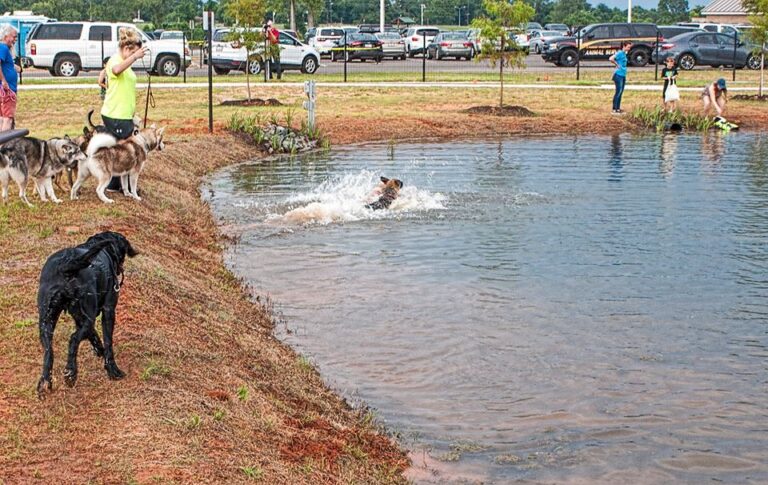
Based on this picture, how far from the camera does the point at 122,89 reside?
1389 cm

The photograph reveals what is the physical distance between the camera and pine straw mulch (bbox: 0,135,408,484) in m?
6.37

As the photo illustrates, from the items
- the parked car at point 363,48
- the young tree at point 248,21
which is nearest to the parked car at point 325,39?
the parked car at point 363,48

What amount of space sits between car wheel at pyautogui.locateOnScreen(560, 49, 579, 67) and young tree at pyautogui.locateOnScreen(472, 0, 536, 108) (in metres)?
17.9

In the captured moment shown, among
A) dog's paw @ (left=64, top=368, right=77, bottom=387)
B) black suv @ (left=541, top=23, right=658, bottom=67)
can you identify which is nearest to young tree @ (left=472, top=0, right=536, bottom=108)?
black suv @ (left=541, top=23, right=658, bottom=67)

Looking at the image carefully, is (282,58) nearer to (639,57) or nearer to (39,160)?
(639,57)

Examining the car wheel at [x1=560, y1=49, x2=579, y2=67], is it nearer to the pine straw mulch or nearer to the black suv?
the black suv

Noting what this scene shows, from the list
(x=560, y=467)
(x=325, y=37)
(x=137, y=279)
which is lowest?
(x=560, y=467)

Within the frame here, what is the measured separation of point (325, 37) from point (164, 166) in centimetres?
3534

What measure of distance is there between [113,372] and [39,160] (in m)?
6.33

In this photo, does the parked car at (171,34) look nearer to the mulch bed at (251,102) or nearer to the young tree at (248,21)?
the young tree at (248,21)

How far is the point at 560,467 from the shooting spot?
781 cm

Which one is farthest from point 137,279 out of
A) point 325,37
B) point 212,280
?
point 325,37

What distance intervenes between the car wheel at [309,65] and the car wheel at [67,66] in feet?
27.0

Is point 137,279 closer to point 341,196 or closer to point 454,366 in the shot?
point 454,366
